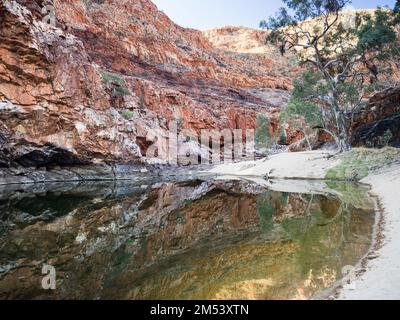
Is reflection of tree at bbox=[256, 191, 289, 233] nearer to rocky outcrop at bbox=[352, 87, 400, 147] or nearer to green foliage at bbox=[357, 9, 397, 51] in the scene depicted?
rocky outcrop at bbox=[352, 87, 400, 147]

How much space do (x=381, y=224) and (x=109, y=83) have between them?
44579 millimetres

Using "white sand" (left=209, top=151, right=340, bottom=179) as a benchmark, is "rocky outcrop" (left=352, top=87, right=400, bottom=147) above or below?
above

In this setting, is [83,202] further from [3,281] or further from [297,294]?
[297,294]

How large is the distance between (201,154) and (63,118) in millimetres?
22010

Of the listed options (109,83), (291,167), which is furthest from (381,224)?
(109,83)

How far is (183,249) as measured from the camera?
8.71 m

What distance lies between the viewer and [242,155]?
5609cm

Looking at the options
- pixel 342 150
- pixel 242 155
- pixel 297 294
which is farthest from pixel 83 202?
pixel 242 155

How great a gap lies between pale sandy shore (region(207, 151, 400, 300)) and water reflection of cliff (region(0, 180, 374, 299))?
49 cm

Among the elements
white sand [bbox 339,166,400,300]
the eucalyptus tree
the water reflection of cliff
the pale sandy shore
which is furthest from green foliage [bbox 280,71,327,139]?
white sand [bbox 339,166,400,300]

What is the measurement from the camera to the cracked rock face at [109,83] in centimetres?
2888

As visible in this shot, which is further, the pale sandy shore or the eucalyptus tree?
the eucalyptus tree

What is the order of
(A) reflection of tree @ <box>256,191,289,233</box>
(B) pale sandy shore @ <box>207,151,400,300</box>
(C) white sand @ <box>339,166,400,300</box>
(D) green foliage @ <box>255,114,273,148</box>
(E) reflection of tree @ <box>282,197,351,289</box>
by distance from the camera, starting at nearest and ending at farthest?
(C) white sand @ <box>339,166,400,300</box>
(B) pale sandy shore @ <box>207,151,400,300</box>
(E) reflection of tree @ <box>282,197,351,289</box>
(A) reflection of tree @ <box>256,191,289,233</box>
(D) green foliage @ <box>255,114,273,148</box>

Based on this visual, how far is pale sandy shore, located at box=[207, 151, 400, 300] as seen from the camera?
518 centimetres
